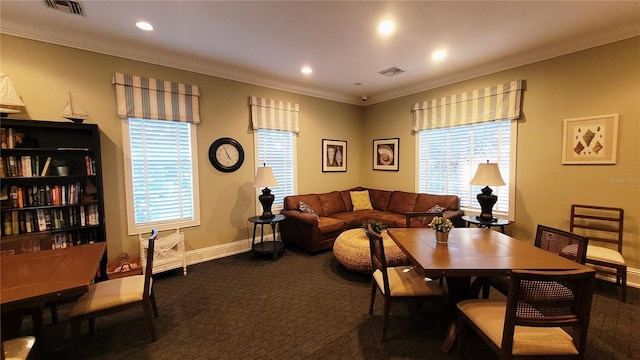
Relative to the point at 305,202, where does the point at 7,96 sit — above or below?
above

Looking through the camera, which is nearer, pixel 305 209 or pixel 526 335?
pixel 526 335

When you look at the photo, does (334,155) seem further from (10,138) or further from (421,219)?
(10,138)

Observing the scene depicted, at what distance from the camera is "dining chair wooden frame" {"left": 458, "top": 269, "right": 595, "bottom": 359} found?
4.37ft

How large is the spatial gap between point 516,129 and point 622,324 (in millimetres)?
2405

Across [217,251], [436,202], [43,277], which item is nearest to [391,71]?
[436,202]

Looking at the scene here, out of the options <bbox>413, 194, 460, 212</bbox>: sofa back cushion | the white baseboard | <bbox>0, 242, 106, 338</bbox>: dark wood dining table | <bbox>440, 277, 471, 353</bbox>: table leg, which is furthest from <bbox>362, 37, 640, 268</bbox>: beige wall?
<bbox>0, 242, 106, 338</bbox>: dark wood dining table

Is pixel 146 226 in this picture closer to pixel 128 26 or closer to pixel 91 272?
pixel 91 272

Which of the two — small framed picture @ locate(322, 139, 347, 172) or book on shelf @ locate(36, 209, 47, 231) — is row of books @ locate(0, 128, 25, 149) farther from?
small framed picture @ locate(322, 139, 347, 172)

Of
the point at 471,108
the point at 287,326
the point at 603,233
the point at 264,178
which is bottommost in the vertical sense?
the point at 287,326

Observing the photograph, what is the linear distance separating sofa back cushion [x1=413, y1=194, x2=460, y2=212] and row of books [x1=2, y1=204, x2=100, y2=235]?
4.54 metres

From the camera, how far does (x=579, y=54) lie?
3.12 meters

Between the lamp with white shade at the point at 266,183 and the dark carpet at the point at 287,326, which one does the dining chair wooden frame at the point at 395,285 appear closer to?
the dark carpet at the point at 287,326

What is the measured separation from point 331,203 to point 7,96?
4.26 meters

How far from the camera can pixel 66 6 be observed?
7.84ft
